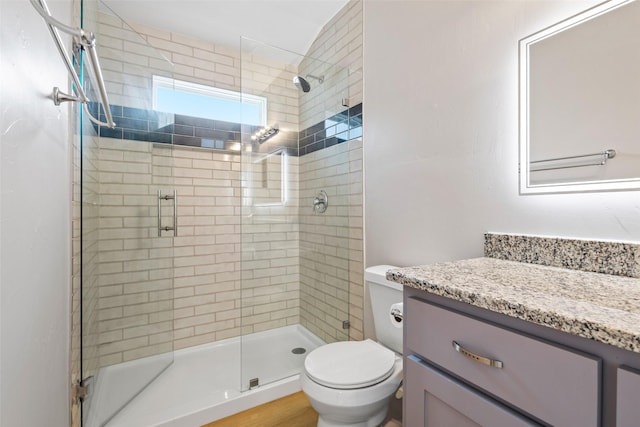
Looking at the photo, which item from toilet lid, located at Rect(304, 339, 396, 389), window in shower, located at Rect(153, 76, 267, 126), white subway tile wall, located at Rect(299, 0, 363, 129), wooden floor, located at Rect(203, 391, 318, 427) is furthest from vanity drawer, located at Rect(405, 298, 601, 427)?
window in shower, located at Rect(153, 76, 267, 126)

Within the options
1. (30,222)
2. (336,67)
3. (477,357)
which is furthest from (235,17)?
(477,357)

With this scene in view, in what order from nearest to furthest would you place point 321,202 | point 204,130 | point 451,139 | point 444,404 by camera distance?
1. point 444,404
2. point 451,139
3. point 321,202
4. point 204,130

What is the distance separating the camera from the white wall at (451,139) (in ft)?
3.53

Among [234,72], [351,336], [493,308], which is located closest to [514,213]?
[493,308]

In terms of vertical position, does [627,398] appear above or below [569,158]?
below

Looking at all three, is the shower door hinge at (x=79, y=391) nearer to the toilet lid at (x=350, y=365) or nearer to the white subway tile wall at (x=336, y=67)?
the toilet lid at (x=350, y=365)

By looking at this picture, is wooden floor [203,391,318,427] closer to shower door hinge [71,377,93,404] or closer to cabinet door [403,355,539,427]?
shower door hinge [71,377,93,404]

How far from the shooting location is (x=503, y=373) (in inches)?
24.8

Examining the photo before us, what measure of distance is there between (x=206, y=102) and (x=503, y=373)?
2.71 meters

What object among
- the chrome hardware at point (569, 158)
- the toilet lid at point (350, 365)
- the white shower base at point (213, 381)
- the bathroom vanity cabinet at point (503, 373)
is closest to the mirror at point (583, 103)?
the chrome hardware at point (569, 158)

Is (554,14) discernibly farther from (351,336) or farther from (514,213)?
(351,336)

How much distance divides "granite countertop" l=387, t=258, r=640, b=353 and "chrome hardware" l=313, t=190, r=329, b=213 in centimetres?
135

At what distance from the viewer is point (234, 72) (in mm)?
2646

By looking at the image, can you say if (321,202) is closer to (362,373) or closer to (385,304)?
(385,304)
